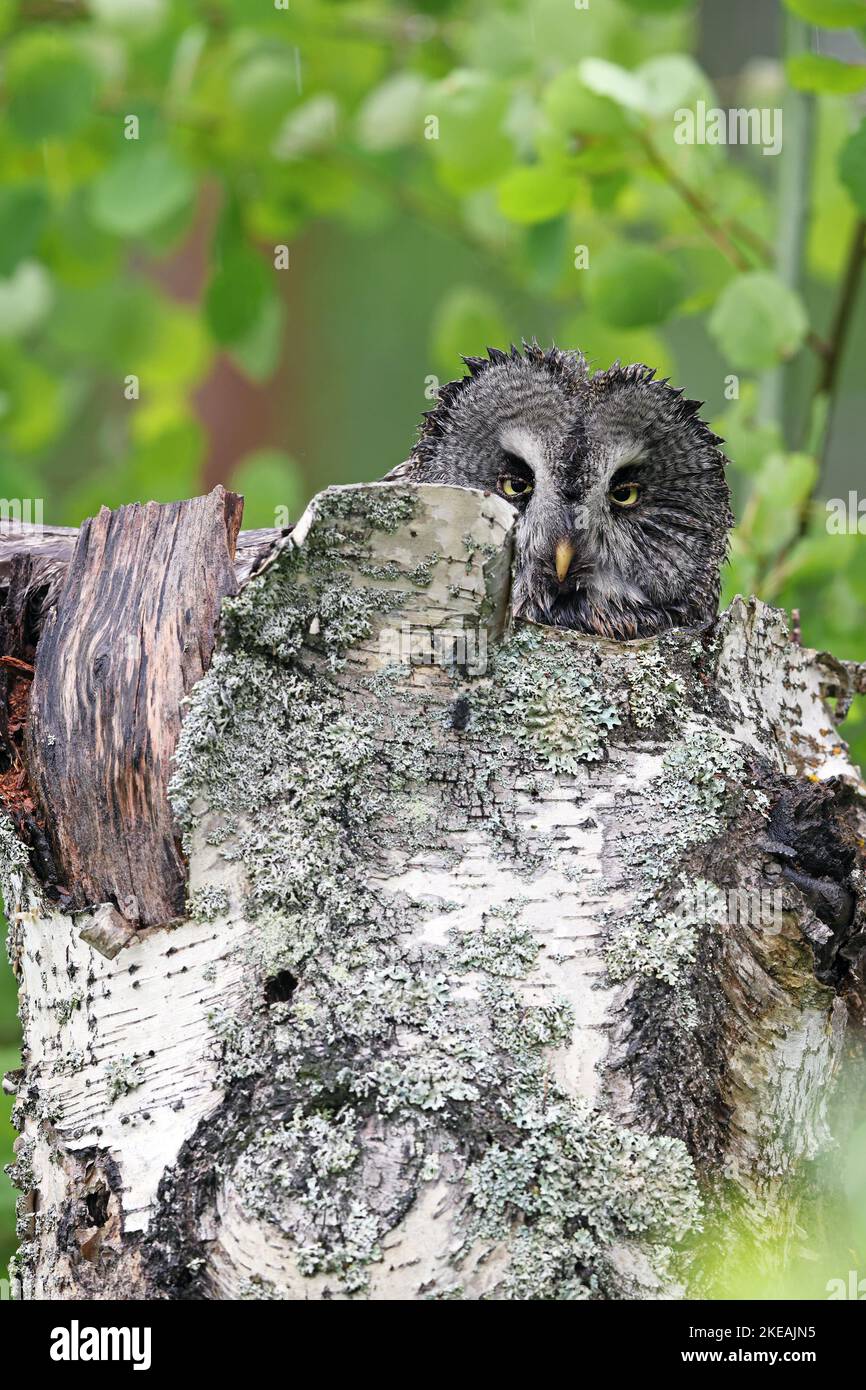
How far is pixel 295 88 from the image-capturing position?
3.28m

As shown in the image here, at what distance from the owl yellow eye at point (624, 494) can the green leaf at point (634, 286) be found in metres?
0.40

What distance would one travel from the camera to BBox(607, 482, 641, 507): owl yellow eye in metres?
2.80

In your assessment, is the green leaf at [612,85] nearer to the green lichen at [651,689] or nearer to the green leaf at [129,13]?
the green leaf at [129,13]

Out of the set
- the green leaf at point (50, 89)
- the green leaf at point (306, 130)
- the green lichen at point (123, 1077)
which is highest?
the green leaf at point (306, 130)

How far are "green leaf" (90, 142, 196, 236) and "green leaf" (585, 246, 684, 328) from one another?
104cm

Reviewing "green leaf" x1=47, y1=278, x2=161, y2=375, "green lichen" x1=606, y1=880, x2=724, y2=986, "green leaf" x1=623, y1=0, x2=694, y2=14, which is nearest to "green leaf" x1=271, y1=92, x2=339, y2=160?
"green leaf" x1=47, y1=278, x2=161, y2=375

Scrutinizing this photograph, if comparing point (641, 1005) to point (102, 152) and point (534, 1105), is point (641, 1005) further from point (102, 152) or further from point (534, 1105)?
point (102, 152)

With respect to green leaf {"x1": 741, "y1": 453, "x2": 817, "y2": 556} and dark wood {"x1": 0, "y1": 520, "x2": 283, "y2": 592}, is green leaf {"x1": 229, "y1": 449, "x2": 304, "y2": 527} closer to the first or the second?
dark wood {"x1": 0, "y1": 520, "x2": 283, "y2": 592}

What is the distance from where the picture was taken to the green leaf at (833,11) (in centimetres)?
247

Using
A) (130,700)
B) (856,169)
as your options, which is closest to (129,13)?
(856,169)

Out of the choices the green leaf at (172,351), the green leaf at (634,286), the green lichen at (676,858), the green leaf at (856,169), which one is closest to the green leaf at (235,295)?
the green leaf at (172,351)
